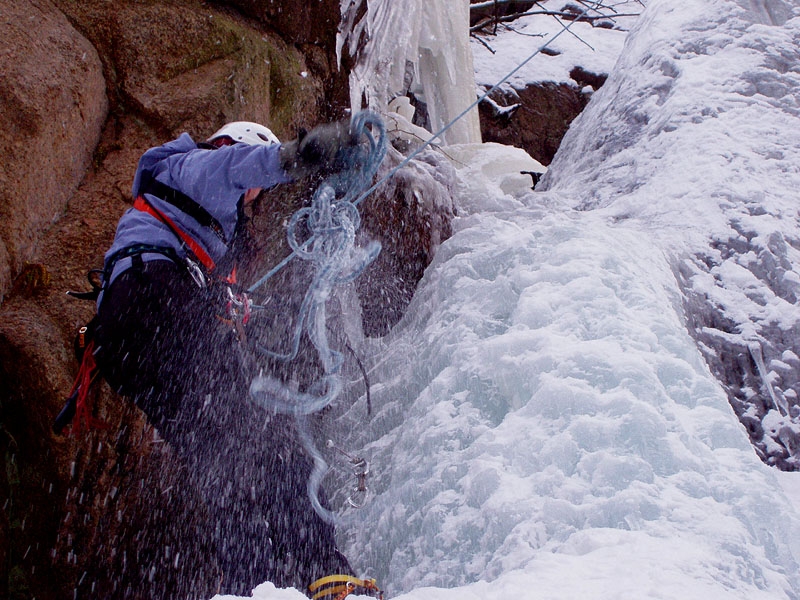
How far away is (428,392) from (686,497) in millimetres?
977

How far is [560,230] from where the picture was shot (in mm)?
2723

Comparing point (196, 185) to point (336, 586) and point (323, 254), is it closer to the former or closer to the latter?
point (323, 254)

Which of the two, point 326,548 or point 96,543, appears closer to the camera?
point 326,548

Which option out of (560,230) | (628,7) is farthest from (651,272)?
(628,7)

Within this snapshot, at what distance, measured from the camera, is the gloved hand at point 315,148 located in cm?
189

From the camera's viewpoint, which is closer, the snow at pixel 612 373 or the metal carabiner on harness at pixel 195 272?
the snow at pixel 612 373

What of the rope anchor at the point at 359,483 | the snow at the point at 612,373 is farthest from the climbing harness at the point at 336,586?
the rope anchor at the point at 359,483

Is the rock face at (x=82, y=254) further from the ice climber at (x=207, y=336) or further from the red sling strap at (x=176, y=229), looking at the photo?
the red sling strap at (x=176, y=229)

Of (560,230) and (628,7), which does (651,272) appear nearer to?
(560,230)

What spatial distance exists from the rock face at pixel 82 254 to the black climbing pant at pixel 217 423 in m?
0.33

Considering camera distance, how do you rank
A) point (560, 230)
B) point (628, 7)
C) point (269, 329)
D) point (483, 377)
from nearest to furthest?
point (483, 377)
point (560, 230)
point (269, 329)
point (628, 7)

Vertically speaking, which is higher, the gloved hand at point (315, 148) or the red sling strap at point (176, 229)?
the gloved hand at point (315, 148)

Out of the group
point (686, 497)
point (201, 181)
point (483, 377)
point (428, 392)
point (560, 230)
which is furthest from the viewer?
point (560, 230)

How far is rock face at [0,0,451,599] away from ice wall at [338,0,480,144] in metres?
0.89
